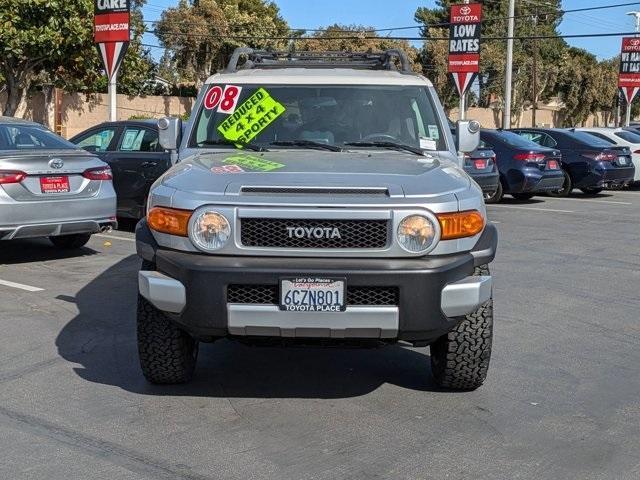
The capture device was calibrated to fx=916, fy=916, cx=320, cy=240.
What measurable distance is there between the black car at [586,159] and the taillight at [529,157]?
7.16 ft

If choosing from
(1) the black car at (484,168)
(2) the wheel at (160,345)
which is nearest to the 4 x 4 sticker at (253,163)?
(2) the wheel at (160,345)

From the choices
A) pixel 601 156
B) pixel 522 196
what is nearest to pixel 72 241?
pixel 522 196

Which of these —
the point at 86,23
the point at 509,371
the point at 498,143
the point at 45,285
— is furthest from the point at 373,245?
the point at 86,23

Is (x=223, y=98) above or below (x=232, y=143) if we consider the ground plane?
above

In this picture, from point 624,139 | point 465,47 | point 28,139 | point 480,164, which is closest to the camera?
point 28,139

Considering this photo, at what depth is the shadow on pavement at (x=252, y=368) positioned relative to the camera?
219 inches

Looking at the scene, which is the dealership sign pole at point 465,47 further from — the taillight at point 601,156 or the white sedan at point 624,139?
the taillight at point 601,156

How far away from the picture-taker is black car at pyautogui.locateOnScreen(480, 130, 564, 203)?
60.0 feet

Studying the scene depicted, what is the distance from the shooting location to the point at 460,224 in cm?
488

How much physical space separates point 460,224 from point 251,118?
6.73 feet

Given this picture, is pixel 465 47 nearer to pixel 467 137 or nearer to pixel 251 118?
pixel 467 137

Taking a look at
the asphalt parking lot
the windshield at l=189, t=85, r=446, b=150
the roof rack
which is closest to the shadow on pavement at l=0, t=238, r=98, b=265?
the asphalt parking lot

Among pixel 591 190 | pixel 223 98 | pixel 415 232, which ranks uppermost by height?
pixel 223 98

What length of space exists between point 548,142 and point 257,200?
56.7 feet
